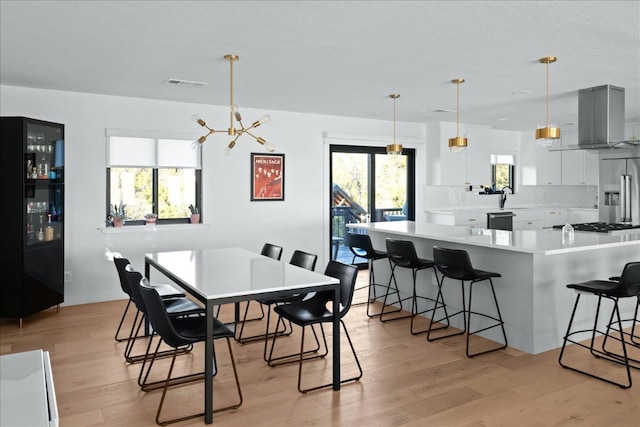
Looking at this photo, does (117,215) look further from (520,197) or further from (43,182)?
(520,197)

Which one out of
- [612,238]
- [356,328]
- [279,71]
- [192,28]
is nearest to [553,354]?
[612,238]

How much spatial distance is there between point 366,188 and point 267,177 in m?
1.88

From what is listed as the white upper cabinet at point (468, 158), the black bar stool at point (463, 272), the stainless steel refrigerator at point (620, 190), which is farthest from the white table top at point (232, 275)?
the stainless steel refrigerator at point (620, 190)

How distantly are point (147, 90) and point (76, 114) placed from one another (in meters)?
0.93

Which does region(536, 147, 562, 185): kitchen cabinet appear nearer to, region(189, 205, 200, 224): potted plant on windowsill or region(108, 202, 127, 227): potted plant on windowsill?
region(189, 205, 200, 224): potted plant on windowsill

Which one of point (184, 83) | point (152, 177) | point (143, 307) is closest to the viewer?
point (143, 307)

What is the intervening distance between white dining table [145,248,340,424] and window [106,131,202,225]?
2094 mm

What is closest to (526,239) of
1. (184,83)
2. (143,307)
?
(143,307)

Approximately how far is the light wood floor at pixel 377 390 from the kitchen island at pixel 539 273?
0.77ft

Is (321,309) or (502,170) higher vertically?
(502,170)

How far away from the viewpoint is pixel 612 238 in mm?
4520

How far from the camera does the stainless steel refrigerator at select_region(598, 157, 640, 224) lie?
Answer: 723 cm

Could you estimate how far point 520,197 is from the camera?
10.2m

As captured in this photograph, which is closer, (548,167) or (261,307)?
(261,307)
